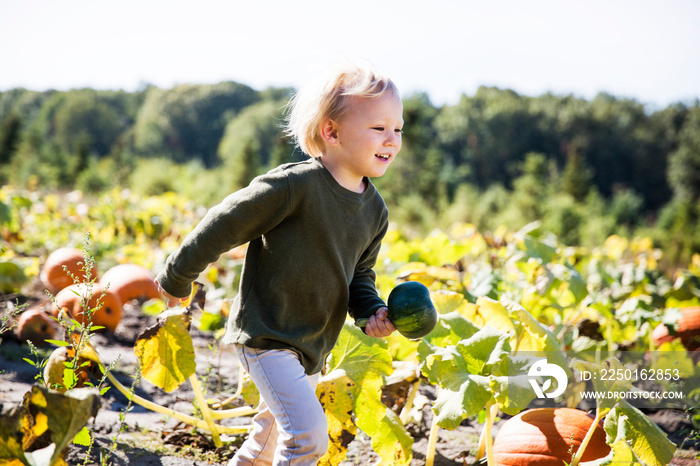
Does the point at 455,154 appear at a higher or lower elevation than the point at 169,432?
lower

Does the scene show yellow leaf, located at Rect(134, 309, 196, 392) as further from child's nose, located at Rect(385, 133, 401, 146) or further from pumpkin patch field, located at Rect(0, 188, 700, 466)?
child's nose, located at Rect(385, 133, 401, 146)

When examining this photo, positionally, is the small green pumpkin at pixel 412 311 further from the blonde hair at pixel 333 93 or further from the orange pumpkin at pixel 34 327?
the orange pumpkin at pixel 34 327

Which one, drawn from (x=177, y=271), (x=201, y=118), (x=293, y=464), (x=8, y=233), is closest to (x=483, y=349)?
(x=293, y=464)

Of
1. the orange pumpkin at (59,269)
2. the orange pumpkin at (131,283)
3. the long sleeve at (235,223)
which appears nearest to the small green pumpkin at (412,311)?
the long sleeve at (235,223)

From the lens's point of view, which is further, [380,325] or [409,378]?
[409,378]

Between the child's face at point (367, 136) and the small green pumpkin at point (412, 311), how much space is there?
13.9 inches

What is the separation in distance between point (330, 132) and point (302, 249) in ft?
1.18

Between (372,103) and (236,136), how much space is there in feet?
207

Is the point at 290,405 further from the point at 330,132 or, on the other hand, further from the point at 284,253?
the point at 330,132

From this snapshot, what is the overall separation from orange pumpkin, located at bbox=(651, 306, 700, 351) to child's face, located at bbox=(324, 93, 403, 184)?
2297 mm

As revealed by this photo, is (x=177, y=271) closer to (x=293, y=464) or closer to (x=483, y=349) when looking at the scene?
(x=293, y=464)

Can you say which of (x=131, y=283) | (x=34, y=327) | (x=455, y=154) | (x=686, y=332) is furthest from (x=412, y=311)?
(x=455, y=154)

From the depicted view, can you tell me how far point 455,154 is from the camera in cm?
5606

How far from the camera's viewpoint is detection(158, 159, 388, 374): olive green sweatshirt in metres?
1.49
